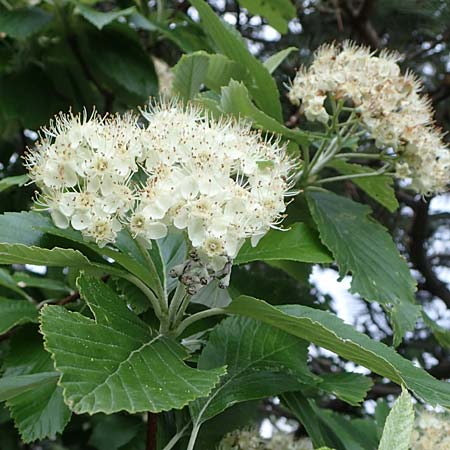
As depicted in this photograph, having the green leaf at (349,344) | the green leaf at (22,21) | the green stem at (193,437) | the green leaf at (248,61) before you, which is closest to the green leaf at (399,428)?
the green leaf at (349,344)

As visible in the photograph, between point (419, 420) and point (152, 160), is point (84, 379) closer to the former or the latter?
point (152, 160)

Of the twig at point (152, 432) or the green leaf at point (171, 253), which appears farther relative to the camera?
the green leaf at point (171, 253)

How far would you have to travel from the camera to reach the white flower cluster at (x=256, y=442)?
1.42m

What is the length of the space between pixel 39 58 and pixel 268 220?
1427mm

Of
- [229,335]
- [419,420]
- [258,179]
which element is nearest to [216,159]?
[258,179]

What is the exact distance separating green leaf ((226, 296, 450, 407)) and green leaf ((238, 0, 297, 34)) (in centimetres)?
113

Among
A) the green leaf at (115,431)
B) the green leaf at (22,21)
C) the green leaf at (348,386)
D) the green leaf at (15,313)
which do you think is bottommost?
the green leaf at (115,431)

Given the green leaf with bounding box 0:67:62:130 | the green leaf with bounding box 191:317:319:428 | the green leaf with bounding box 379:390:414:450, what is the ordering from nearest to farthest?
the green leaf with bounding box 379:390:414:450 → the green leaf with bounding box 191:317:319:428 → the green leaf with bounding box 0:67:62:130

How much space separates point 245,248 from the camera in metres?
1.29

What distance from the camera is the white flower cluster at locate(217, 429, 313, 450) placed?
1423 mm

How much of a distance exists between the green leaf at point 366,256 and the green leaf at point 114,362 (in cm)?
44

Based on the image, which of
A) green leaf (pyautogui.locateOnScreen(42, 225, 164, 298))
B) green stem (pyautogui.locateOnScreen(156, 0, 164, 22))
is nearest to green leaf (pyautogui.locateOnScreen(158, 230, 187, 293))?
green leaf (pyautogui.locateOnScreen(42, 225, 164, 298))

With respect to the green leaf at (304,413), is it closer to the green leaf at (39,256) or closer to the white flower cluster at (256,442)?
the white flower cluster at (256,442)

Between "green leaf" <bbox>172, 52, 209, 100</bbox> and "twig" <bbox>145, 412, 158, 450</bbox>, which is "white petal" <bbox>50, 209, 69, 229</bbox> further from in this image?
"green leaf" <bbox>172, 52, 209, 100</bbox>
